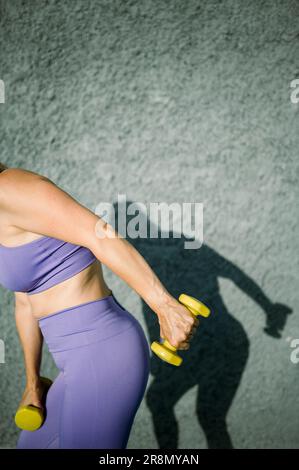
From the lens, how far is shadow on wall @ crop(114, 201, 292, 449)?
116 cm

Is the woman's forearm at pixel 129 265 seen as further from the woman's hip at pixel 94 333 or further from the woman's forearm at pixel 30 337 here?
the woman's forearm at pixel 30 337

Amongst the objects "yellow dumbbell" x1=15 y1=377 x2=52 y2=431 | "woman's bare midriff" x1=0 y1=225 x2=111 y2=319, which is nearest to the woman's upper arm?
"woman's bare midriff" x1=0 y1=225 x2=111 y2=319

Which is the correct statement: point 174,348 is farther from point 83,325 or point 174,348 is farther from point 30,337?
point 30,337

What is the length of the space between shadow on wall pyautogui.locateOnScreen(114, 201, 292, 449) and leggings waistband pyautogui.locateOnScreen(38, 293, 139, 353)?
18.6 inches

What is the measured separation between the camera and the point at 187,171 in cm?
110

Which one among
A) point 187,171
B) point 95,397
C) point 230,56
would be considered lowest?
point 95,397

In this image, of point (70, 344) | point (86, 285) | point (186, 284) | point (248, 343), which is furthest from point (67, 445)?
point (248, 343)

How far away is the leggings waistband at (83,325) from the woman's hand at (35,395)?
0.19m

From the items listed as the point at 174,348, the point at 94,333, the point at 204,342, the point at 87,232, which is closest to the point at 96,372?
the point at 94,333

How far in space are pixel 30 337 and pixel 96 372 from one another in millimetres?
246

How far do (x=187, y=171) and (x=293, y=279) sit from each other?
54 cm

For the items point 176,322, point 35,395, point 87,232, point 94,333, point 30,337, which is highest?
point 87,232

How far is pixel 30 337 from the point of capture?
813 mm

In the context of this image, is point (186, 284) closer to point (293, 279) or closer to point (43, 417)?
point (293, 279)
